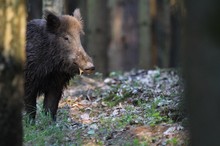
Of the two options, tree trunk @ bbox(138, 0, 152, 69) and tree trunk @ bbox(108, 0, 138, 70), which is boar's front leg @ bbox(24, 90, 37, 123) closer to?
tree trunk @ bbox(138, 0, 152, 69)

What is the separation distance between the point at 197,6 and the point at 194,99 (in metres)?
0.64

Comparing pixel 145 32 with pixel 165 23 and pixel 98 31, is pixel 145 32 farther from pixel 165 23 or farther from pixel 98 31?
pixel 98 31

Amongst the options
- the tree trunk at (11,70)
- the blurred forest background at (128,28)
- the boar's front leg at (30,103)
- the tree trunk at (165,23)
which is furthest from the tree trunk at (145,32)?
the tree trunk at (11,70)

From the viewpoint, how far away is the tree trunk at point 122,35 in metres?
35.7

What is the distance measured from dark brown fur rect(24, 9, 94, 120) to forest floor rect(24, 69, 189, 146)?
373 mm

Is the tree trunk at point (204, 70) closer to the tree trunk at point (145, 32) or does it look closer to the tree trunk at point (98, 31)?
the tree trunk at point (98, 31)

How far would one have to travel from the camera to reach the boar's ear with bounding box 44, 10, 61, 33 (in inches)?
402

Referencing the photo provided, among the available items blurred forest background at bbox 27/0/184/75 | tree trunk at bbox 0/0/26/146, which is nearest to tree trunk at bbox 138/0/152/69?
blurred forest background at bbox 27/0/184/75

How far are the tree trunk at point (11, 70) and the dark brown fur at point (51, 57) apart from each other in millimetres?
4124

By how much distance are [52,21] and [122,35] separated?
25.5m

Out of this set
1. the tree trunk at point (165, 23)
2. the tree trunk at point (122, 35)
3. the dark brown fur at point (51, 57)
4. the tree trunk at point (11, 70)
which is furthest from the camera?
the tree trunk at point (122, 35)

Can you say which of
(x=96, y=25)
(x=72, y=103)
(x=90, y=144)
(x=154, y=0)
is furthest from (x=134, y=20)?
(x=90, y=144)

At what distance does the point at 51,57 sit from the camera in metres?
10.4

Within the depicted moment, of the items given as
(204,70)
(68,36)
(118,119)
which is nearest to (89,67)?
(68,36)
